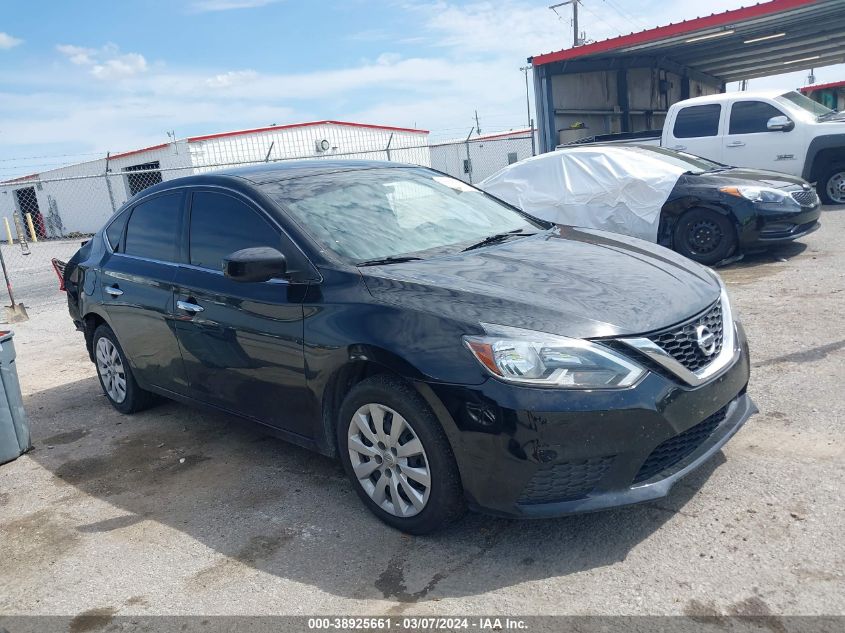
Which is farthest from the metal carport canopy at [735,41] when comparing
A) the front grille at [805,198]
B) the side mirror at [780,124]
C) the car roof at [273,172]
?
the car roof at [273,172]

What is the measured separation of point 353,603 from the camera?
289cm

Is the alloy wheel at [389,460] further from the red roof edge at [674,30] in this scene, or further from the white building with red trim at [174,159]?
the white building with red trim at [174,159]

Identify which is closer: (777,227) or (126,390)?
(126,390)

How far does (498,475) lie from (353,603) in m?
0.76

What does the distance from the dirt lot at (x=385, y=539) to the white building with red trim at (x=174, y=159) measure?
842 inches

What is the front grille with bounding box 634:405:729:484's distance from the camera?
295 cm

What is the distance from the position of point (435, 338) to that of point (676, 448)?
43.1 inches

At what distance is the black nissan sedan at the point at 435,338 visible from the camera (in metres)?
2.86

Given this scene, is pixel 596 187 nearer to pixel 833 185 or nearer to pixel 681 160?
pixel 681 160

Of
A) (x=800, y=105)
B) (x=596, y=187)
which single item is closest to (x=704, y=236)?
(x=596, y=187)

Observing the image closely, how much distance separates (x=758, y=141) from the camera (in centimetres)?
1162

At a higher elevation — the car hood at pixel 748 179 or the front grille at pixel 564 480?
the car hood at pixel 748 179

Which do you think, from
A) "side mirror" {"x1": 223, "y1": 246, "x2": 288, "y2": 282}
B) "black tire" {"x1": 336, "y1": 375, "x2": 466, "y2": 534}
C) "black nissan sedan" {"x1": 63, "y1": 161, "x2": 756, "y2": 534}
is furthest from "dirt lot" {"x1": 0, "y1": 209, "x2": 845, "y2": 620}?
"side mirror" {"x1": 223, "y1": 246, "x2": 288, "y2": 282}

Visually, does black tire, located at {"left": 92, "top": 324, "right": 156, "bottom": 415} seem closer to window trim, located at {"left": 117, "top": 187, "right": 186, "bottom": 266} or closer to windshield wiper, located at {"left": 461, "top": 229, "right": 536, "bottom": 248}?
window trim, located at {"left": 117, "top": 187, "right": 186, "bottom": 266}
